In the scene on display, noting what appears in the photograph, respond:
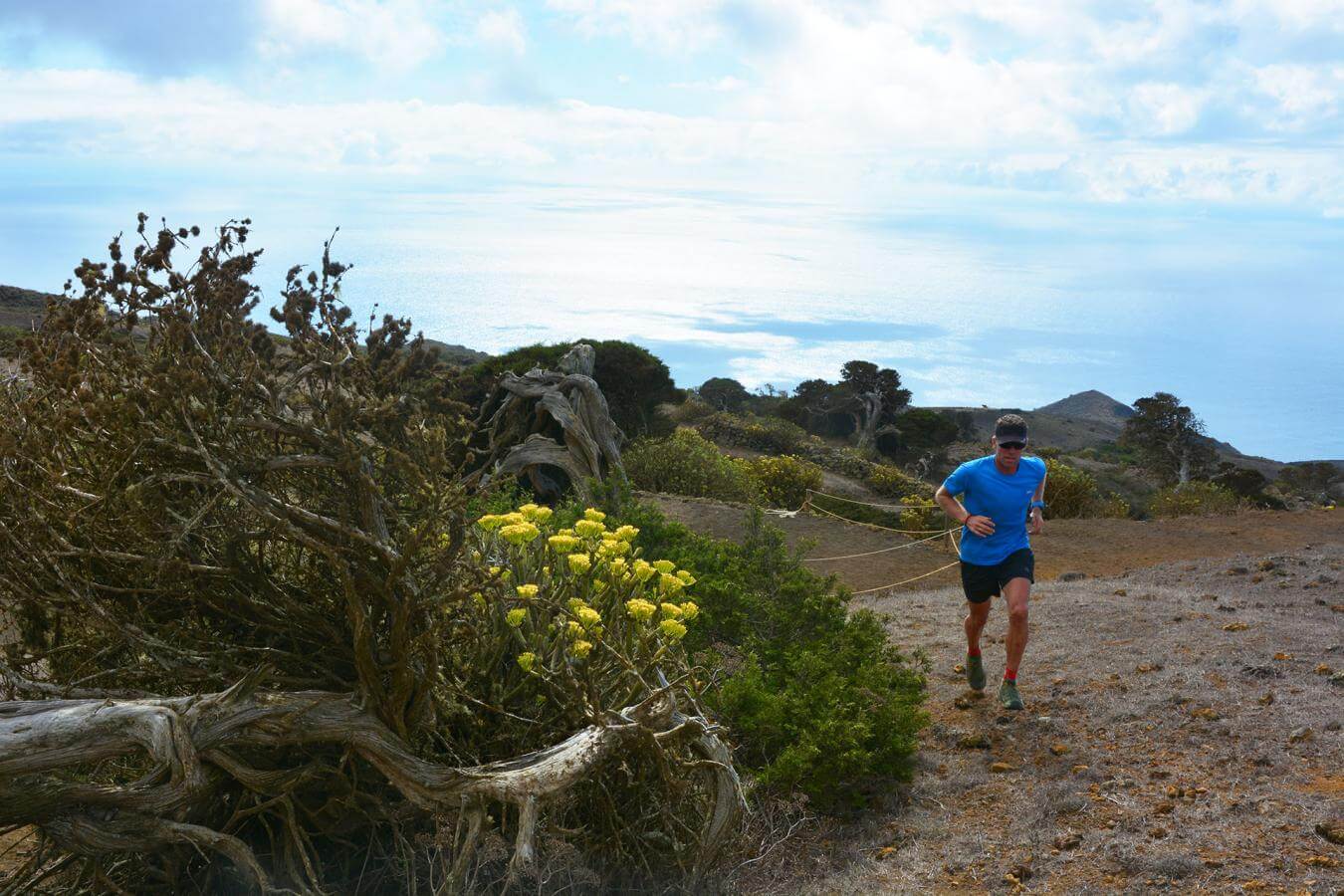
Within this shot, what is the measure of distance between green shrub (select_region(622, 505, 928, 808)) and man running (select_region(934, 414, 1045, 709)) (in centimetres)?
60

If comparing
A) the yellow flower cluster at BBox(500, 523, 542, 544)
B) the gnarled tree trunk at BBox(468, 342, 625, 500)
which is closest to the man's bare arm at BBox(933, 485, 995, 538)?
the yellow flower cluster at BBox(500, 523, 542, 544)

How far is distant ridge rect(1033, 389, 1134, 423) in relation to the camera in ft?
203

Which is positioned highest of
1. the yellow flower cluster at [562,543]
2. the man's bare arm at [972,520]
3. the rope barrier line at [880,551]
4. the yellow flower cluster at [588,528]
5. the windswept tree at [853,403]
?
the windswept tree at [853,403]

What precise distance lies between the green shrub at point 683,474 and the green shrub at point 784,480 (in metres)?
1.71

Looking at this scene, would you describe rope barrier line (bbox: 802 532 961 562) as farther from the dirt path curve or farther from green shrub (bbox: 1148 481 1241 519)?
green shrub (bbox: 1148 481 1241 519)

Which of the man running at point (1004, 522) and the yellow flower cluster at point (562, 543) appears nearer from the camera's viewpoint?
the yellow flower cluster at point (562, 543)

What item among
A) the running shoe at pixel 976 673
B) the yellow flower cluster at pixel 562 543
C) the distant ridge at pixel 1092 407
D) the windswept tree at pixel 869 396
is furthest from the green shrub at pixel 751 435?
the distant ridge at pixel 1092 407

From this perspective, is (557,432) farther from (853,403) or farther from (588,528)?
(853,403)

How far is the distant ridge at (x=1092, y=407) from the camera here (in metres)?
61.9

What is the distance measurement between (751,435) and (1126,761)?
20684 mm

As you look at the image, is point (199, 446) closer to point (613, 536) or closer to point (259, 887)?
point (259, 887)

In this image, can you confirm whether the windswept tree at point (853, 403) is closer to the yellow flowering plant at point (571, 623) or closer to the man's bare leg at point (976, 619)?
the man's bare leg at point (976, 619)

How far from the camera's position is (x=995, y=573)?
5855 millimetres

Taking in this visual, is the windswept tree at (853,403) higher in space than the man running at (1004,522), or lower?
higher
